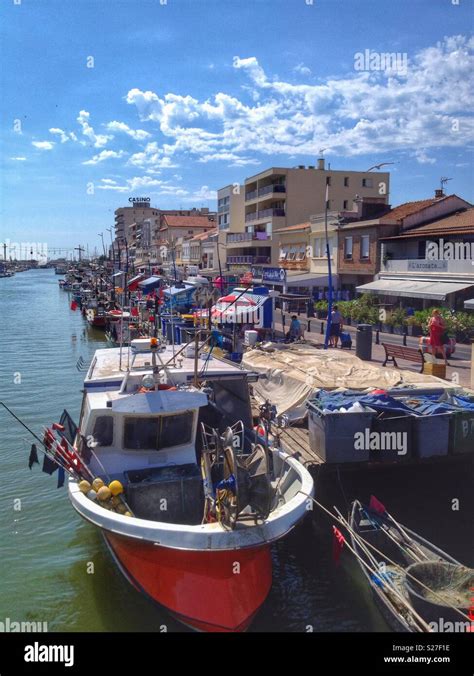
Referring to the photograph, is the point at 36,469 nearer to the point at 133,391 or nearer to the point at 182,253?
the point at 133,391

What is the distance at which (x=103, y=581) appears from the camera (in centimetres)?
1104

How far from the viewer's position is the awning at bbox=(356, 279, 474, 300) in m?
28.5

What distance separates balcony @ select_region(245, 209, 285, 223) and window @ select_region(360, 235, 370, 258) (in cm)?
Answer: 1859

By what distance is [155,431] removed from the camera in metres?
10.5

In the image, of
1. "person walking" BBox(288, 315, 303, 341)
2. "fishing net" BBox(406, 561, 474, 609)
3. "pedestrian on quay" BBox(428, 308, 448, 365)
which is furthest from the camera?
"person walking" BBox(288, 315, 303, 341)

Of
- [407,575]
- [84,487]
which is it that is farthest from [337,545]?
[84,487]

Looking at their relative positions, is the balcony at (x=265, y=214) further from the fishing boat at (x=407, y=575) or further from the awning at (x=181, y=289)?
the fishing boat at (x=407, y=575)

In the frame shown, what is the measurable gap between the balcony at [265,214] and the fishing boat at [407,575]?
4723 cm

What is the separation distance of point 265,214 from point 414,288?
95.6 ft

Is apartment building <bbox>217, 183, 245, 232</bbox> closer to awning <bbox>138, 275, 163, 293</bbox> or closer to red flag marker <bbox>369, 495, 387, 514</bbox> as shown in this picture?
awning <bbox>138, 275, 163, 293</bbox>

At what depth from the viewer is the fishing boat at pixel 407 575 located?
8.57 m

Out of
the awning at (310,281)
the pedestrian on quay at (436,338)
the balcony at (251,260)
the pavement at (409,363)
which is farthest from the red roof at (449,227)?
the balcony at (251,260)

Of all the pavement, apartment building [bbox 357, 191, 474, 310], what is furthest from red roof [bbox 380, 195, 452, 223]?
the pavement
